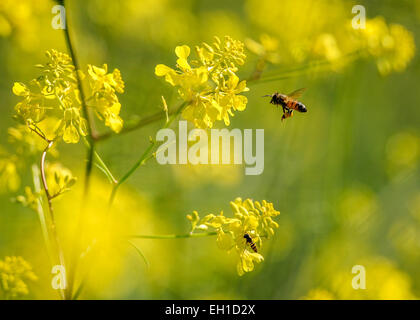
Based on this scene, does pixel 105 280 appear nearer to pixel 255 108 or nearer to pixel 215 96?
pixel 215 96

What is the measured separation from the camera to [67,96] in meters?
1.12

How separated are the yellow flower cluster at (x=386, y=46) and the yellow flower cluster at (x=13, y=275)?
165 centimetres

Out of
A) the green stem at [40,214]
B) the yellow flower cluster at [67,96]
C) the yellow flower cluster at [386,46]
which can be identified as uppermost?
the yellow flower cluster at [386,46]

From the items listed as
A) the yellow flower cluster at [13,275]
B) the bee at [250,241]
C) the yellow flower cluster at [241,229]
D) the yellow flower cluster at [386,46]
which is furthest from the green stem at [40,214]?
the yellow flower cluster at [386,46]

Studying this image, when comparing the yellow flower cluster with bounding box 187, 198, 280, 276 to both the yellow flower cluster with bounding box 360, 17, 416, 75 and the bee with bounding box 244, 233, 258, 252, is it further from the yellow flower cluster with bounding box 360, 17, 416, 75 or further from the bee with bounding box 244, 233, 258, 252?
the yellow flower cluster with bounding box 360, 17, 416, 75

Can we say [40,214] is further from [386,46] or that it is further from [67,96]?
[386,46]

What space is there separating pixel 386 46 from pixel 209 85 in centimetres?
116

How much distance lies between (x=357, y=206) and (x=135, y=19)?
1858 millimetres

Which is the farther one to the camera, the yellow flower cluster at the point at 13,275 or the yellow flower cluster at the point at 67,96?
the yellow flower cluster at the point at 13,275

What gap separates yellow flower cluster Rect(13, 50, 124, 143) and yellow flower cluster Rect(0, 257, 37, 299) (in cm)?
43

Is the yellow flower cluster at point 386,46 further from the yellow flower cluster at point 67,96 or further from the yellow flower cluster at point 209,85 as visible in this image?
the yellow flower cluster at point 67,96

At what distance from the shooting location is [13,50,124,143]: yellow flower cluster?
109 centimetres

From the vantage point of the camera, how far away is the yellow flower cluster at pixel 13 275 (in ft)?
4.01

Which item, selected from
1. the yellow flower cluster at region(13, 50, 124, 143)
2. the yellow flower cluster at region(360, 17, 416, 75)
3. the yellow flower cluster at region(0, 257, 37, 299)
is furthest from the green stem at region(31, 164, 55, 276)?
the yellow flower cluster at region(360, 17, 416, 75)
